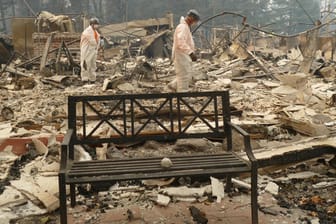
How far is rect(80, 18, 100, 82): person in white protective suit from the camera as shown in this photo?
14.7 m

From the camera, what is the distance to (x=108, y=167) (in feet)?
14.0

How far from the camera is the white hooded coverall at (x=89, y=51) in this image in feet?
48.2

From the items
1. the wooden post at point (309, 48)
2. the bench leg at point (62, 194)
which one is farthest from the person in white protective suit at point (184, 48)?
the bench leg at point (62, 194)

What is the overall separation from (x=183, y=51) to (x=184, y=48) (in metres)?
0.11

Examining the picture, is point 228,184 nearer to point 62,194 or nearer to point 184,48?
point 62,194

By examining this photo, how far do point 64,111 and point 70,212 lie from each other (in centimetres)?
502

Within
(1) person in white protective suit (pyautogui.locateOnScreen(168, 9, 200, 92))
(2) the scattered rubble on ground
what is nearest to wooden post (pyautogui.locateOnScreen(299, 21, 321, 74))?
(2) the scattered rubble on ground

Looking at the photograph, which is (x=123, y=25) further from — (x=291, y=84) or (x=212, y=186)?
(x=212, y=186)

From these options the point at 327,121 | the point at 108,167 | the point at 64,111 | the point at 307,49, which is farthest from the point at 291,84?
the point at 108,167

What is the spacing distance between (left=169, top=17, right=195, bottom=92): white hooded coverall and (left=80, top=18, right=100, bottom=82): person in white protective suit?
176 inches

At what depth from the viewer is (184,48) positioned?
1080 cm

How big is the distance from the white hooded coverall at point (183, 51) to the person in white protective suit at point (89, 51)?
4465 mm

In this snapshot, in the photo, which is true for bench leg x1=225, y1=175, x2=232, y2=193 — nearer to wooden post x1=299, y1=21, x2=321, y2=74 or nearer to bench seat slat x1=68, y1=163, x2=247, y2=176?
bench seat slat x1=68, y1=163, x2=247, y2=176

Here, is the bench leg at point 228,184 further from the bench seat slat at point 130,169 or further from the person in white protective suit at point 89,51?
the person in white protective suit at point 89,51
